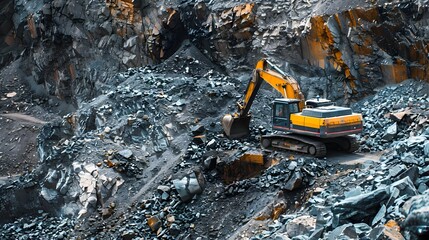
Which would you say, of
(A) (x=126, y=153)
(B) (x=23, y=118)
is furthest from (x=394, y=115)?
(B) (x=23, y=118)

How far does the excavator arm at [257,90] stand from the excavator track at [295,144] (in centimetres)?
81

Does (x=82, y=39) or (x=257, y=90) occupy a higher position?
(x=82, y=39)

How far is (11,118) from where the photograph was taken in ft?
92.4

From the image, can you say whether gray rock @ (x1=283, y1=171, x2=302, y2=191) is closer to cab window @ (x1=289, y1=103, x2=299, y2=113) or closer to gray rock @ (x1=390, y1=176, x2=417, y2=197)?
cab window @ (x1=289, y1=103, x2=299, y2=113)

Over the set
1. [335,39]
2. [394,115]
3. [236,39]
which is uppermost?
[236,39]

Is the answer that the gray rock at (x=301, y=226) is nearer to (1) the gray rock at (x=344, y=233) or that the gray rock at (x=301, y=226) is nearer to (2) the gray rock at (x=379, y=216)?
(1) the gray rock at (x=344, y=233)

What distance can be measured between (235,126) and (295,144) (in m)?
2.32

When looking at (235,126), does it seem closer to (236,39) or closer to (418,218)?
(236,39)

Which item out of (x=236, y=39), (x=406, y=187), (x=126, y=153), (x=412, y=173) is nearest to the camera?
(x=406, y=187)

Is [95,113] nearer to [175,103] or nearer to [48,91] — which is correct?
[175,103]

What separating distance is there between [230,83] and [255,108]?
1798 millimetres

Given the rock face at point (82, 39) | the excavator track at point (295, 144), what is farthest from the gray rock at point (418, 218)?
the rock face at point (82, 39)

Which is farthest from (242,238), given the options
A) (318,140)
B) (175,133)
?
(175,133)

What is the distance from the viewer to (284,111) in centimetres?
1303
